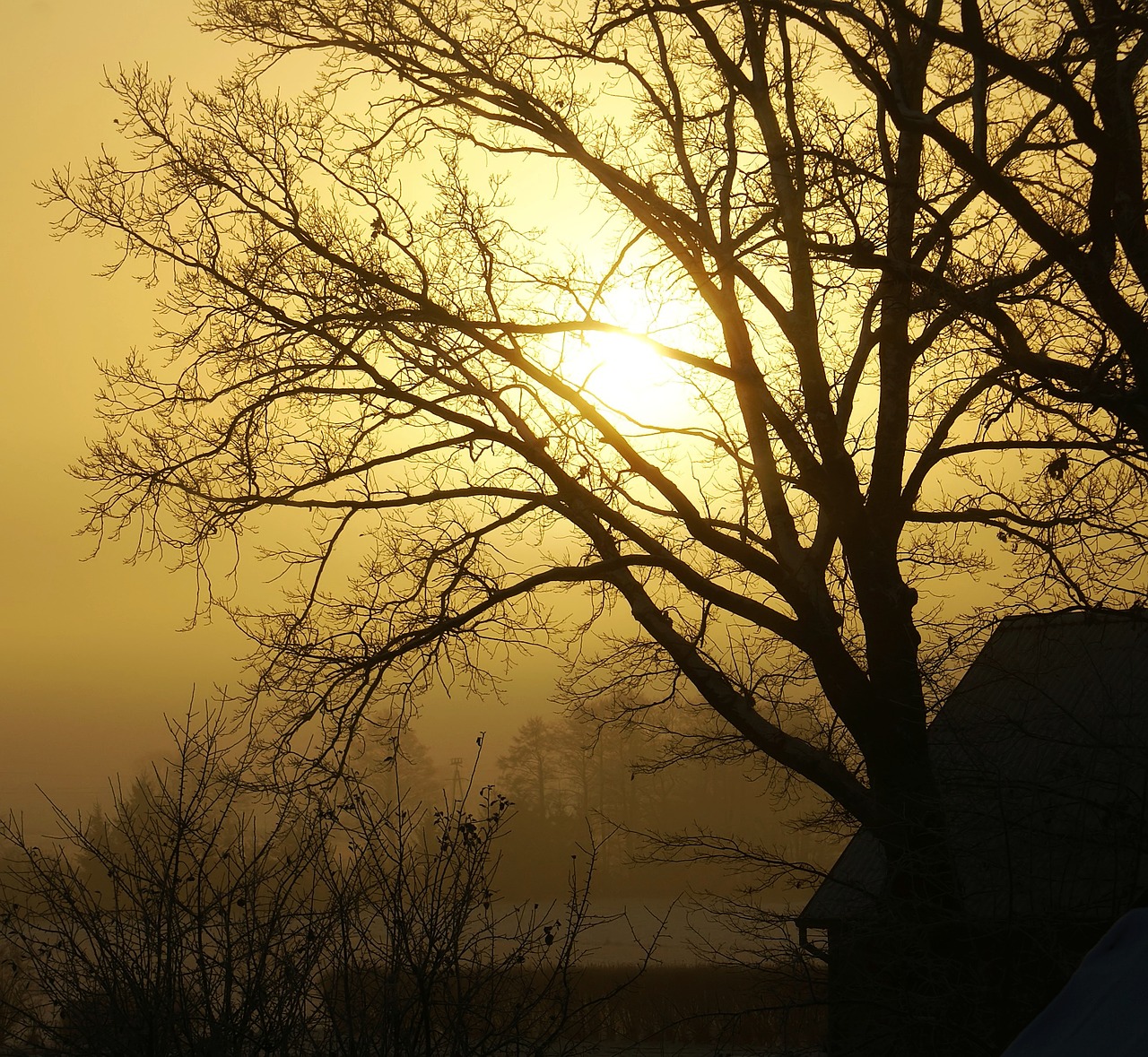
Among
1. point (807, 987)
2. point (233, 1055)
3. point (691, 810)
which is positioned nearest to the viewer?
point (233, 1055)

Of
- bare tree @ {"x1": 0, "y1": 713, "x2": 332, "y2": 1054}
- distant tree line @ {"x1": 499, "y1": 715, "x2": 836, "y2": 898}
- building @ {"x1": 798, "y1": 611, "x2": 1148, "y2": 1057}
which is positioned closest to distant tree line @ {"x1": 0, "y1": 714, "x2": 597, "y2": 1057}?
bare tree @ {"x1": 0, "y1": 713, "x2": 332, "y2": 1054}

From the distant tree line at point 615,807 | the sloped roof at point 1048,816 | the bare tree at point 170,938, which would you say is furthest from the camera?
the distant tree line at point 615,807

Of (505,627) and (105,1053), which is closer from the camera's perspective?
(105,1053)

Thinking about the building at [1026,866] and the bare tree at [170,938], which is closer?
the bare tree at [170,938]

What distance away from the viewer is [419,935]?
5781mm

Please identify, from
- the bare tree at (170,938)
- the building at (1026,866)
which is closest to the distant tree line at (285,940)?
the bare tree at (170,938)

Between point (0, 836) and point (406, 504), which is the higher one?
point (406, 504)

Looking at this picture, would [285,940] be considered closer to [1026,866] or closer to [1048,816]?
[1048,816]

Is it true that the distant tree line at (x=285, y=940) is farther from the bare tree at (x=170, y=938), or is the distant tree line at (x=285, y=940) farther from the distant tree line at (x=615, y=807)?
the distant tree line at (x=615, y=807)

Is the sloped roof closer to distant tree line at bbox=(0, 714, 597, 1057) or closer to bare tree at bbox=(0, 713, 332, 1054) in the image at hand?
distant tree line at bbox=(0, 714, 597, 1057)

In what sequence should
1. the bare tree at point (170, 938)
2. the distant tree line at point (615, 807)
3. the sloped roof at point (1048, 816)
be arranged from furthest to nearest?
the distant tree line at point (615, 807) → the sloped roof at point (1048, 816) → the bare tree at point (170, 938)

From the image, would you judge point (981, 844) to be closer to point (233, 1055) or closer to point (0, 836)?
point (233, 1055)

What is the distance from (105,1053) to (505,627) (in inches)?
200

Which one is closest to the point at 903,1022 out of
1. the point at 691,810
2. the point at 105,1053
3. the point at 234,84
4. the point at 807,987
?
the point at 807,987
